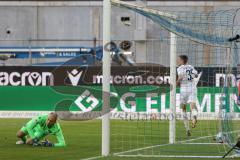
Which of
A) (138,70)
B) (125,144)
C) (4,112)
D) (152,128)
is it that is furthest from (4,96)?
(125,144)

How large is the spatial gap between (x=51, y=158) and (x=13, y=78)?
17.6 meters

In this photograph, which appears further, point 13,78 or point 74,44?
point 74,44

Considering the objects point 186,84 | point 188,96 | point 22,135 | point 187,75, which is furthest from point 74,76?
point 22,135

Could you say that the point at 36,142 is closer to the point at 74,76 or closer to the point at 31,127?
the point at 31,127

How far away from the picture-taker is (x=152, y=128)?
24.3 meters

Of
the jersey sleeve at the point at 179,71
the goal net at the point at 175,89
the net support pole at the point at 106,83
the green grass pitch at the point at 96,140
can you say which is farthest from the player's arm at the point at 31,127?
the jersey sleeve at the point at 179,71

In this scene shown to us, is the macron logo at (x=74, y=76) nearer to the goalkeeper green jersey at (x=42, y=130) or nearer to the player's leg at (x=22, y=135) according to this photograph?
the player's leg at (x=22, y=135)

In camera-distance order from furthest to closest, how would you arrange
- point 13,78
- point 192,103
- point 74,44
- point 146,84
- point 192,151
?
point 74,44 → point 13,78 → point 146,84 → point 192,103 → point 192,151

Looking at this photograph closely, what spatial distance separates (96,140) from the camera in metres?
20.2

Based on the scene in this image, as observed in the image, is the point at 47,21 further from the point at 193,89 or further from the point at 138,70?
the point at 193,89

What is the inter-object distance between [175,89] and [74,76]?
12687 millimetres

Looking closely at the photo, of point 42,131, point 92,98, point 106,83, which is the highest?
point 106,83

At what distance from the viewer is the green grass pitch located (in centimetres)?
1616

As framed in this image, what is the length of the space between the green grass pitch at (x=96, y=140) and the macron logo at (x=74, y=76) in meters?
2.99
